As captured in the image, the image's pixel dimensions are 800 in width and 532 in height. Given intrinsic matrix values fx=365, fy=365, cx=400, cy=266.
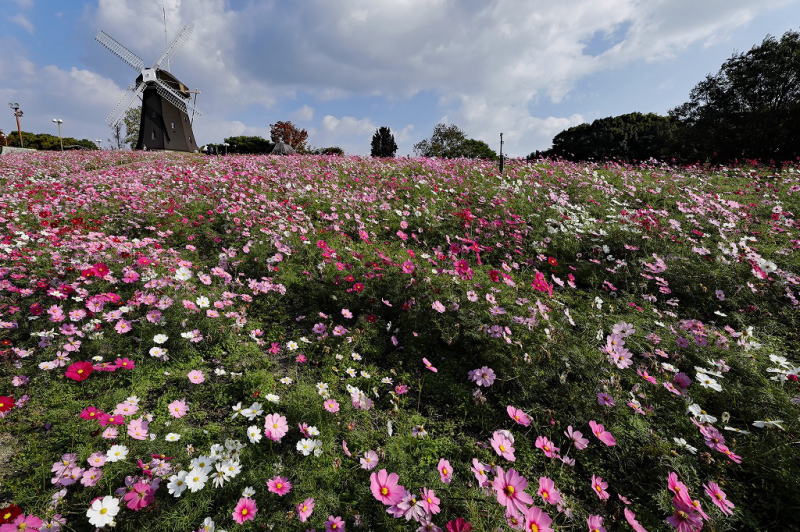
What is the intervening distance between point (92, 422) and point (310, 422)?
144 cm

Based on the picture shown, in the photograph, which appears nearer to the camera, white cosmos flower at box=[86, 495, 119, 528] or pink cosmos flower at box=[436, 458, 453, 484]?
white cosmos flower at box=[86, 495, 119, 528]

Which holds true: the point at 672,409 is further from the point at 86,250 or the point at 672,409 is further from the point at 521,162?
the point at 521,162

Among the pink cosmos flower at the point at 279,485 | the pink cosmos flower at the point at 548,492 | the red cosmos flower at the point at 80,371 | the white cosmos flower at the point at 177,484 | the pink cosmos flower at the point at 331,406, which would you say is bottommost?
the pink cosmos flower at the point at 548,492

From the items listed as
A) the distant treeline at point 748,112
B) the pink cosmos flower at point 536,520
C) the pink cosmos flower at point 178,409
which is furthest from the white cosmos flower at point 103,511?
the distant treeline at point 748,112

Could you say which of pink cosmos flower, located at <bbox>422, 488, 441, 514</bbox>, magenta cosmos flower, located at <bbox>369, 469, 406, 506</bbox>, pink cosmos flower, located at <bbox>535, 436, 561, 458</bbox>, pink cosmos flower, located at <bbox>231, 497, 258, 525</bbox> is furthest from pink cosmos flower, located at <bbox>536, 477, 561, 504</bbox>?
pink cosmos flower, located at <bbox>231, 497, 258, 525</bbox>

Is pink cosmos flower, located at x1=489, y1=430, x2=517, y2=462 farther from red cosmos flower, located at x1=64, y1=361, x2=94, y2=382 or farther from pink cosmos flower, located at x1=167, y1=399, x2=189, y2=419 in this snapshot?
red cosmos flower, located at x1=64, y1=361, x2=94, y2=382

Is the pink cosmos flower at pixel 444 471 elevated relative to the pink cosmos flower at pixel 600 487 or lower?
elevated

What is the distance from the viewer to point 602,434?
91.7 inches

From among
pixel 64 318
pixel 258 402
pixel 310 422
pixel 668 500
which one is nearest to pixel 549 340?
pixel 668 500

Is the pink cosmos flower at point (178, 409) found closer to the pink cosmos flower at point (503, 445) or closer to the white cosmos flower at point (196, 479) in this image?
the white cosmos flower at point (196, 479)

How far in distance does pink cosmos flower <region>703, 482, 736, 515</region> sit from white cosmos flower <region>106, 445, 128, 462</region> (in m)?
3.25

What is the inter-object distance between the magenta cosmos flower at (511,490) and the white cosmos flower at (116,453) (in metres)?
2.09

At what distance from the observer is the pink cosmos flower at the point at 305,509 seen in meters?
1.83

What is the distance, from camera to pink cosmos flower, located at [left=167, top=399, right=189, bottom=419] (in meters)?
2.46
